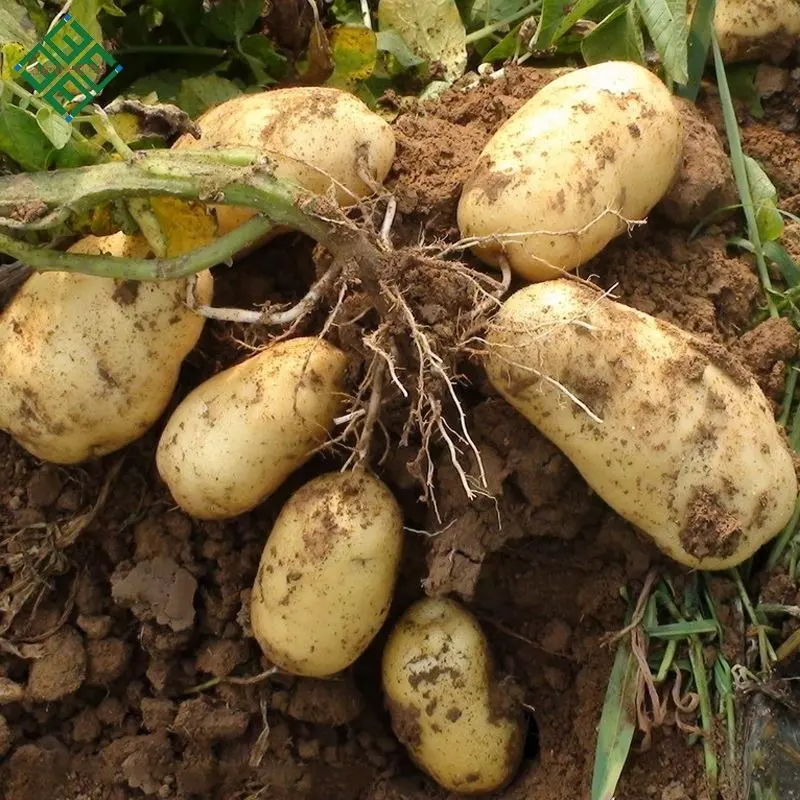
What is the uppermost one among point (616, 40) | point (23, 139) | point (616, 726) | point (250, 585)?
point (23, 139)

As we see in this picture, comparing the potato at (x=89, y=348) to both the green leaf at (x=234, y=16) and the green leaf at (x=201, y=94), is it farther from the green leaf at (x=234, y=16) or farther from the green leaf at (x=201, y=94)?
the green leaf at (x=234, y=16)

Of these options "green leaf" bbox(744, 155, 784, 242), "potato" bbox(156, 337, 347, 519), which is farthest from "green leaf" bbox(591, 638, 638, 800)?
"green leaf" bbox(744, 155, 784, 242)

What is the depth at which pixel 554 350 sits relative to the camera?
1356mm

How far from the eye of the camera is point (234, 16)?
1784mm

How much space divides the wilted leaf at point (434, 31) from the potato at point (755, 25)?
0.44 meters

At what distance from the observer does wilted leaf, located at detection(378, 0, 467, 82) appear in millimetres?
1874

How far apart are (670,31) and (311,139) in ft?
1.79

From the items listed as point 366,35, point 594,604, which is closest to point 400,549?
point 594,604

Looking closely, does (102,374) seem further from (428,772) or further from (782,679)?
(782,679)

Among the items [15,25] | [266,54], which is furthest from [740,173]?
[15,25]

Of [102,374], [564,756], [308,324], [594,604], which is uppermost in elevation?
[102,374]

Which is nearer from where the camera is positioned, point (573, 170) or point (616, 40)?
point (573, 170)

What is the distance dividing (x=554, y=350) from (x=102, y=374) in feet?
2.08

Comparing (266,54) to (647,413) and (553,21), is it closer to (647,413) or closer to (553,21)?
(553,21)
